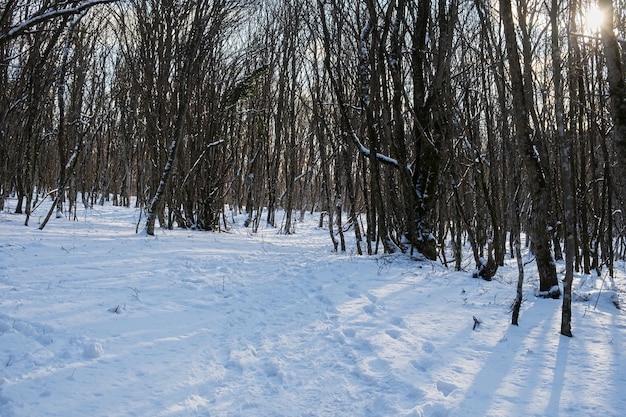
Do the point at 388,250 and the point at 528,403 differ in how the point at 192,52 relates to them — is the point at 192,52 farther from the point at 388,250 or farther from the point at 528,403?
the point at 528,403

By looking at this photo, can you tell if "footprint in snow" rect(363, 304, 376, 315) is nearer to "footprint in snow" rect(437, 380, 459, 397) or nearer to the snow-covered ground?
the snow-covered ground

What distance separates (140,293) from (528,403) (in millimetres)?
4072

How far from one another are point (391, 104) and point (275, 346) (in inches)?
331

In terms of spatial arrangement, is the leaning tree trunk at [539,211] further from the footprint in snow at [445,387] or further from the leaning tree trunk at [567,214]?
the footprint in snow at [445,387]

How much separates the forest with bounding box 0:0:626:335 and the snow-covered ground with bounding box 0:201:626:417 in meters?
0.92

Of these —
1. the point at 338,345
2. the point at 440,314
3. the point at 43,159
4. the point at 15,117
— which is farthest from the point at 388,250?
the point at 43,159

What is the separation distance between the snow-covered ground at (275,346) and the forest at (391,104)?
3.01 feet

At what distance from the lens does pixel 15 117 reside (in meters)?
12.0

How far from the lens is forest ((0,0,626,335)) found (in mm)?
5875

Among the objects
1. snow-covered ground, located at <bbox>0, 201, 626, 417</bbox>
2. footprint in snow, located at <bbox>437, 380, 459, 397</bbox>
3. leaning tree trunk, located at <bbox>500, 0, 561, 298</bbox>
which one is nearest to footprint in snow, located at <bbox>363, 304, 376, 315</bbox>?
snow-covered ground, located at <bbox>0, 201, 626, 417</bbox>

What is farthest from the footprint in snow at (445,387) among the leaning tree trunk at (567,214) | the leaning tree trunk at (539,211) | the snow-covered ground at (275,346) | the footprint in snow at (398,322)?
the leaning tree trunk at (539,211)

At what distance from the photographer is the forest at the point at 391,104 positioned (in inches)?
231

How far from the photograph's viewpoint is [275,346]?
3750mm

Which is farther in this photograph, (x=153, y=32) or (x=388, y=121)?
(x=153, y=32)
